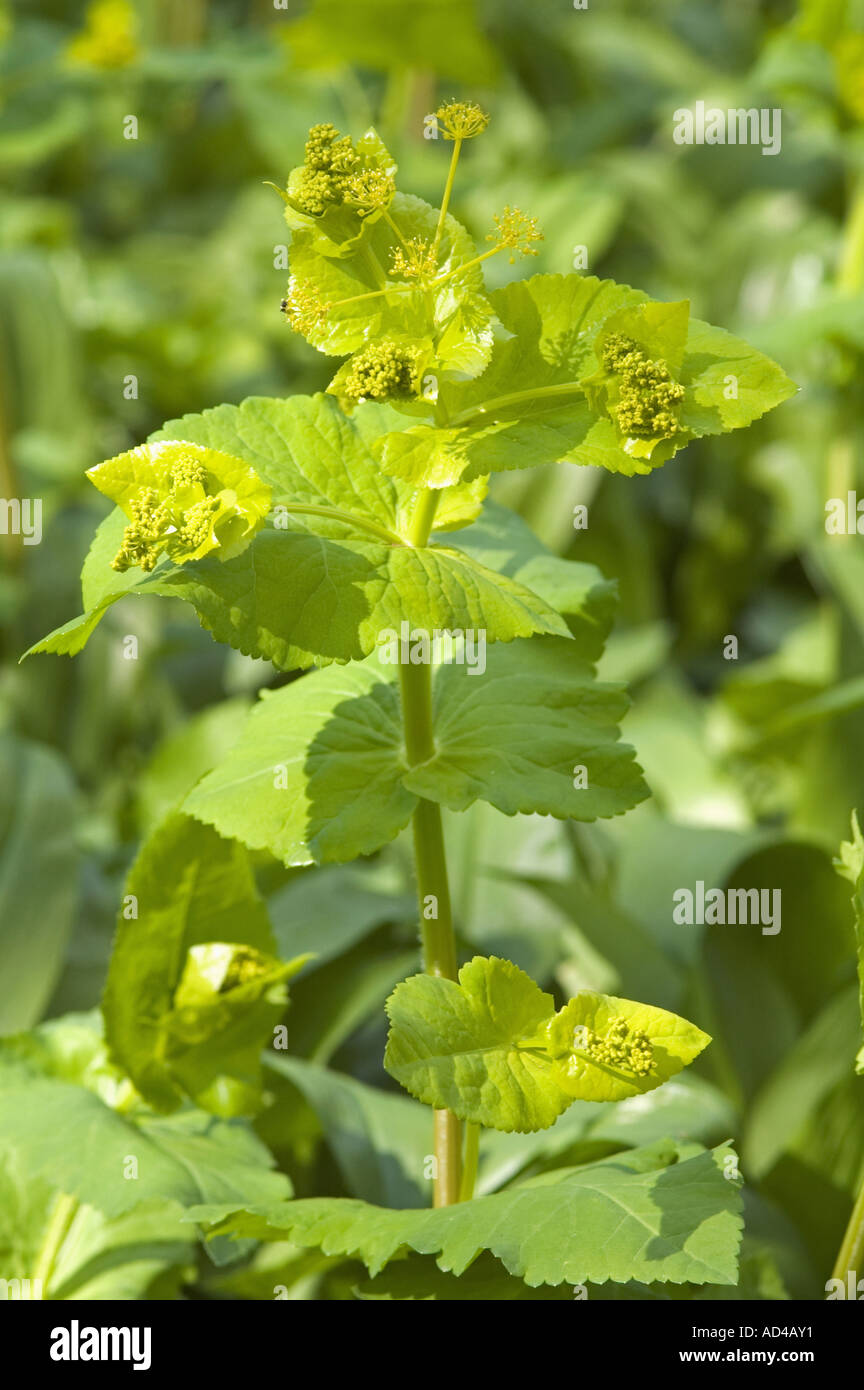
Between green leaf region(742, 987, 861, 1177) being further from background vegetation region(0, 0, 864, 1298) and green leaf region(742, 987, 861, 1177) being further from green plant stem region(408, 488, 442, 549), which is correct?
green plant stem region(408, 488, 442, 549)

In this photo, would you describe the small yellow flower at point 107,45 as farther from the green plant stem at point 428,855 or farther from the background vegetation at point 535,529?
the green plant stem at point 428,855

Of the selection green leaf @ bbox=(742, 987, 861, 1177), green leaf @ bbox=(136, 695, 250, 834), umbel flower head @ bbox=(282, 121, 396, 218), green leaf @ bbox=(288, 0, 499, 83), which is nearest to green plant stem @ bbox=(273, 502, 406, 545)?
umbel flower head @ bbox=(282, 121, 396, 218)

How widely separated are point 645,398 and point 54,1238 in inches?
20.7

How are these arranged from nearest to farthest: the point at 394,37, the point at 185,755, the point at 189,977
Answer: the point at 189,977 < the point at 185,755 < the point at 394,37

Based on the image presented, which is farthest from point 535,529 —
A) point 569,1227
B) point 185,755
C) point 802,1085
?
point 569,1227

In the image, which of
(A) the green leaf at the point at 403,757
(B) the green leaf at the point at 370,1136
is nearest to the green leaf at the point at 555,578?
(A) the green leaf at the point at 403,757

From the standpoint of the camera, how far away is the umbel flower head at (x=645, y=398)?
50cm

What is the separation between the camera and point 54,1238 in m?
0.73

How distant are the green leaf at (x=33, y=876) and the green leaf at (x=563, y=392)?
63 cm

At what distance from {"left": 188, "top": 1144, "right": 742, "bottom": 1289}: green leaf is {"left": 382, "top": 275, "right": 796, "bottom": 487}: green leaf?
0.27 meters

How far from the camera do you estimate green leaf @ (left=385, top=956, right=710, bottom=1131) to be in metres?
0.53

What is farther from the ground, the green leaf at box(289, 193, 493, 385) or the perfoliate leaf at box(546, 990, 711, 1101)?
the green leaf at box(289, 193, 493, 385)

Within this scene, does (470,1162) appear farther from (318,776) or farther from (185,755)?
(185,755)
